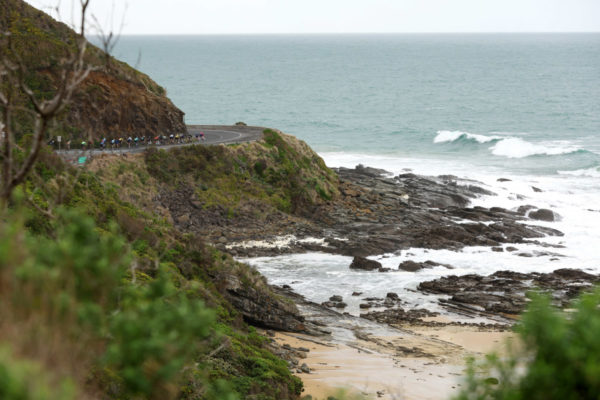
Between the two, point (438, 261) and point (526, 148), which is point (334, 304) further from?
point (526, 148)

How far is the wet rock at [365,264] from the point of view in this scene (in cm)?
3331

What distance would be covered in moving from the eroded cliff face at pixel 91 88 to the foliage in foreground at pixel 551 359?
35604 millimetres

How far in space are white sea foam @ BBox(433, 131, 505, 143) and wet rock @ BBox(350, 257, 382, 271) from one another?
2121 inches

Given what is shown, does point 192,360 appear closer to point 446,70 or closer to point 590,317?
point 590,317

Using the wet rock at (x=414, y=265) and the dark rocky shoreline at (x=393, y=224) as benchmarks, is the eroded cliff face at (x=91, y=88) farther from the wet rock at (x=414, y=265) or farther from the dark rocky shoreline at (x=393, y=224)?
the wet rock at (x=414, y=265)

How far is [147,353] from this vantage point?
6.64m

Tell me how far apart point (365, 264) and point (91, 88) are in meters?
22.8

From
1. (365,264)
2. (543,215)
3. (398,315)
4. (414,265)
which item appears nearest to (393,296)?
(398,315)

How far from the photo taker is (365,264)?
33.4m

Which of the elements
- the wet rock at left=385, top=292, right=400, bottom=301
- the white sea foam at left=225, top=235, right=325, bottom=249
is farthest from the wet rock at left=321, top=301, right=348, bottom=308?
the white sea foam at left=225, top=235, right=325, bottom=249

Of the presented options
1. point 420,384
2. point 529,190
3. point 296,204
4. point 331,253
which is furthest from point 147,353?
point 529,190

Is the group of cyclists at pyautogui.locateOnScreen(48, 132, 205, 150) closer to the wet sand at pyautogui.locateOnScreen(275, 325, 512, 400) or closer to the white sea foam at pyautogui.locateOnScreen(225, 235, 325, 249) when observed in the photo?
the white sea foam at pyautogui.locateOnScreen(225, 235, 325, 249)

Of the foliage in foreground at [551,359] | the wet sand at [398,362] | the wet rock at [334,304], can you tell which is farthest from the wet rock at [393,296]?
the foliage in foreground at [551,359]

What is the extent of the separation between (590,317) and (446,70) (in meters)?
192
